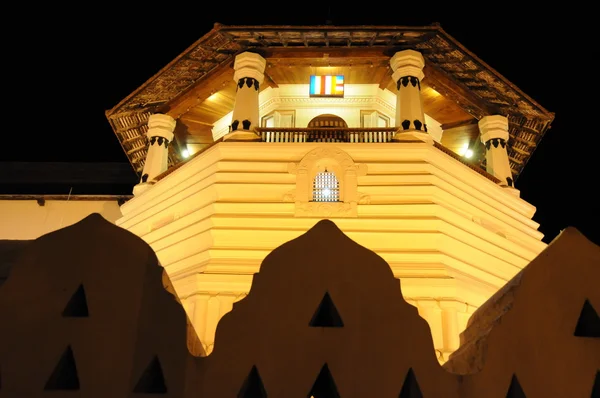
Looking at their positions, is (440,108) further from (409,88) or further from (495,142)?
(409,88)

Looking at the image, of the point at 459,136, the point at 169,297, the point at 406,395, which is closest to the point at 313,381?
the point at 406,395

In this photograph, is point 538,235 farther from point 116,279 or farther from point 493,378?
point 116,279

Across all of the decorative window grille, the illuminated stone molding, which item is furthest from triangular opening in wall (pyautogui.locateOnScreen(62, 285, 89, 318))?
the decorative window grille

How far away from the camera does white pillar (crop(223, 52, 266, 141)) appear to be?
14828mm

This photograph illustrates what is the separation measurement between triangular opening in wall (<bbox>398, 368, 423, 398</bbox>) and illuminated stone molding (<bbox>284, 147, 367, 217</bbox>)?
7371 millimetres

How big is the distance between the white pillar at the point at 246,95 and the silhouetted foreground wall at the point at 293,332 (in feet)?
27.3

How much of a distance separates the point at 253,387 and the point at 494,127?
1353 cm

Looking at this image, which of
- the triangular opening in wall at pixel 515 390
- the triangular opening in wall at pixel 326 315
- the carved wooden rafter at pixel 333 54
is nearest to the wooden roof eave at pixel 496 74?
the carved wooden rafter at pixel 333 54

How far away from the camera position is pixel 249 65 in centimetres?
1577

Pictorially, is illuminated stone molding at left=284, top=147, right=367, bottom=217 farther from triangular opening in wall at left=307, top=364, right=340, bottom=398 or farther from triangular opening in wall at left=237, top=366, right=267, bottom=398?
triangular opening in wall at left=237, top=366, right=267, bottom=398

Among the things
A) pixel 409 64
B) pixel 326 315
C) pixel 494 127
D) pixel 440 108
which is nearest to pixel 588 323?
pixel 326 315

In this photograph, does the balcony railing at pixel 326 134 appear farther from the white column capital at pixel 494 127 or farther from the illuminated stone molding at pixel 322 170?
the white column capital at pixel 494 127

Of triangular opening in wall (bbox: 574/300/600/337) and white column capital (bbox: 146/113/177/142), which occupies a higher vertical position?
white column capital (bbox: 146/113/177/142)

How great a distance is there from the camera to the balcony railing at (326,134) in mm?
14734
